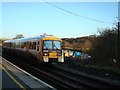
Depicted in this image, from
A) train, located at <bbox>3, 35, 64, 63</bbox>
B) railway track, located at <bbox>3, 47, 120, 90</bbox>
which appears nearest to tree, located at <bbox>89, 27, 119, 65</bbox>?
train, located at <bbox>3, 35, 64, 63</bbox>

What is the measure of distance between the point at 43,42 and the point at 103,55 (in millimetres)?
6944

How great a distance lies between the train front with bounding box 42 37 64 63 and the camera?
52.6 ft

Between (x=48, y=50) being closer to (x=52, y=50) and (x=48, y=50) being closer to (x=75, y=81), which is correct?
(x=52, y=50)

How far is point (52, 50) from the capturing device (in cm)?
1648

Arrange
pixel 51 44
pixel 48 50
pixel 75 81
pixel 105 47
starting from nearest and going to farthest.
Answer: pixel 75 81 → pixel 48 50 → pixel 51 44 → pixel 105 47

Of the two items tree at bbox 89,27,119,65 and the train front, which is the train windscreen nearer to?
the train front

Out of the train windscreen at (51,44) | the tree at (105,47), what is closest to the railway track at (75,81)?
the train windscreen at (51,44)

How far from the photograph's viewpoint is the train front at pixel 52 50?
52.6 ft

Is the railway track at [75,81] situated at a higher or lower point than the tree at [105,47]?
lower

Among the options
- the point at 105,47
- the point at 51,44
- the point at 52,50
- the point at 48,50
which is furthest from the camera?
the point at 105,47

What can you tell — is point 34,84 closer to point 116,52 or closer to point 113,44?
point 116,52

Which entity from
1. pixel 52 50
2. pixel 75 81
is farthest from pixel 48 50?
pixel 75 81

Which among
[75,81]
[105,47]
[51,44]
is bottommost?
[75,81]

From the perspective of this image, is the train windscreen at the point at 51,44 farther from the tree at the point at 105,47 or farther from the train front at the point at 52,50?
the tree at the point at 105,47
